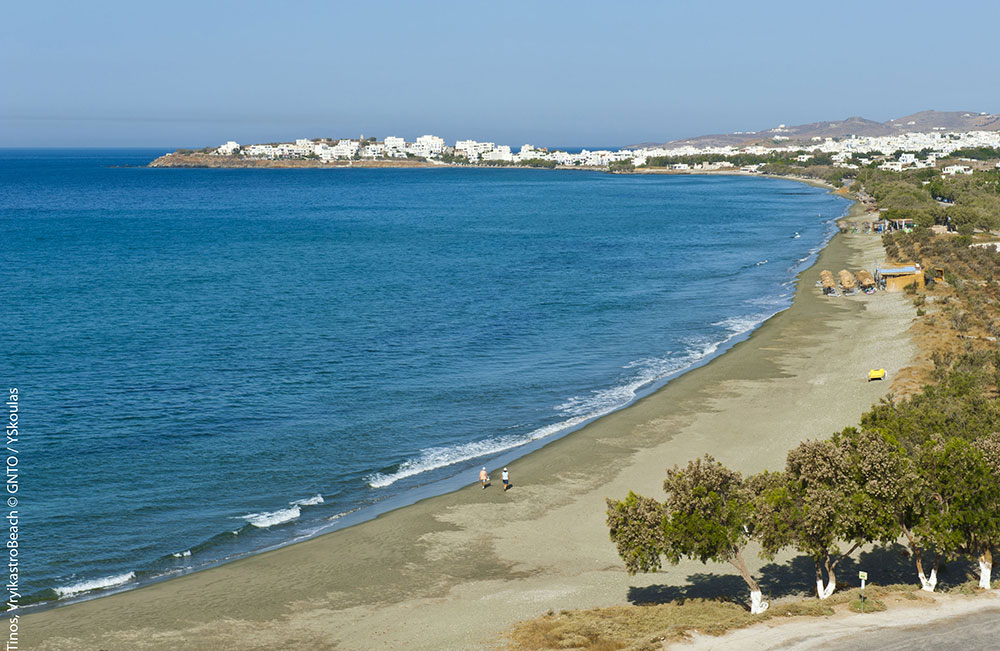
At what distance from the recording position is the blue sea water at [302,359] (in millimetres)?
24812

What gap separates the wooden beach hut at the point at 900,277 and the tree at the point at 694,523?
42.7 metres

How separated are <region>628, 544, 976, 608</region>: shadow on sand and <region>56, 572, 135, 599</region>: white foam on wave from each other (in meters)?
11.8

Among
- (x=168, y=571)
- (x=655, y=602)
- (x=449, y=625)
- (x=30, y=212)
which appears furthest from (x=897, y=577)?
(x=30, y=212)

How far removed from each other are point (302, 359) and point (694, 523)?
85.7ft

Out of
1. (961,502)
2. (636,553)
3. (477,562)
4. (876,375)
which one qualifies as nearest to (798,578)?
(961,502)

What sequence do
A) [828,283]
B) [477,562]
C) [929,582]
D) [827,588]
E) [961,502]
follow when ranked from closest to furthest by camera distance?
[961,502], [929,582], [827,588], [477,562], [828,283]

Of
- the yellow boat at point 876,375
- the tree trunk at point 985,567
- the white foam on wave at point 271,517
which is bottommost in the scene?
the white foam on wave at point 271,517

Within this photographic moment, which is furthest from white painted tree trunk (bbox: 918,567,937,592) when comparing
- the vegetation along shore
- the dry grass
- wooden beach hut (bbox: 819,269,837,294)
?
wooden beach hut (bbox: 819,269,837,294)

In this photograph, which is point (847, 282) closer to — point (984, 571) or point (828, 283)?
point (828, 283)

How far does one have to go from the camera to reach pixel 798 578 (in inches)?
787

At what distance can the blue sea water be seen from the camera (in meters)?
24.8

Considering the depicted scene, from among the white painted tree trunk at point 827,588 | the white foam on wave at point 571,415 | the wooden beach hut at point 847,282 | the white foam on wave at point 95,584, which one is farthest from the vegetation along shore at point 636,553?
the wooden beach hut at point 847,282

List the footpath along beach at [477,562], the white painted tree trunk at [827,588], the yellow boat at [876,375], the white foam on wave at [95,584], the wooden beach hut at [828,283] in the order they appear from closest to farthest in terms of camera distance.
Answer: the white painted tree trunk at [827,588] → the footpath along beach at [477,562] → the white foam on wave at [95,584] → the yellow boat at [876,375] → the wooden beach hut at [828,283]

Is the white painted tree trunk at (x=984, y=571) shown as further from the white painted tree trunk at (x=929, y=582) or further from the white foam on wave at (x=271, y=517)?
the white foam on wave at (x=271, y=517)
